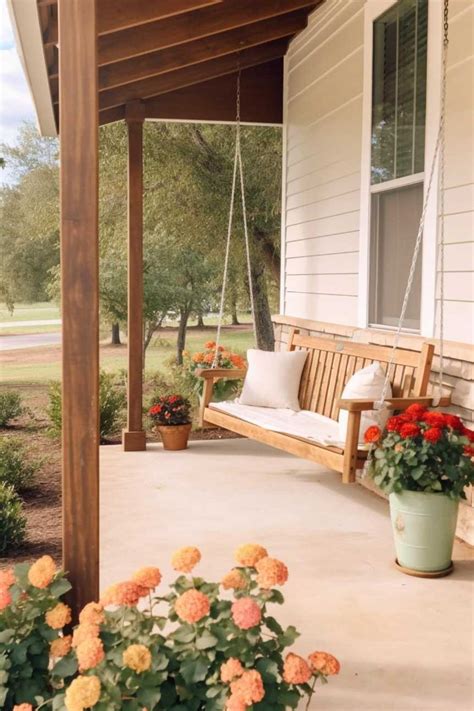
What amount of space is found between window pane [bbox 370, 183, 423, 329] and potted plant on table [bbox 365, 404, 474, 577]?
110 cm

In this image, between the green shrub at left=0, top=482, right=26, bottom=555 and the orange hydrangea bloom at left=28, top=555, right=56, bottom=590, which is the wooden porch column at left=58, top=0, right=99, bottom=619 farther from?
the green shrub at left=0, top=482, right=26, bottom=555

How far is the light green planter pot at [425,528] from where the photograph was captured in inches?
130

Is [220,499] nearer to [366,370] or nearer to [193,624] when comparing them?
[366,370]

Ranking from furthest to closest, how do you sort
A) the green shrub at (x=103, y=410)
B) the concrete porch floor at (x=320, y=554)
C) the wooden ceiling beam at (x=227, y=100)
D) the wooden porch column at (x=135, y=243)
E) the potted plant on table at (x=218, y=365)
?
the green shrub at (x=103, y=410) < the potted plant on table at (x=218, y=365) < the wooden ceiling beam at (x=227, y=100) < the wooden porch column at (x=135, y=243) < the concrete porch floor at (x=320, y=554)

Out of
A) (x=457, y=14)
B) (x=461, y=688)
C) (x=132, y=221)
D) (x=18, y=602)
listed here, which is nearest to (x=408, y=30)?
(x=457, y=14)

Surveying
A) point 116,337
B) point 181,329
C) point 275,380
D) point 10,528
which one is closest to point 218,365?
point 275,380

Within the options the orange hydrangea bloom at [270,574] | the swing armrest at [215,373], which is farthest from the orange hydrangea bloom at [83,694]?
the swing armrest at [215,373]

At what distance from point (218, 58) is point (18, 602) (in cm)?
469

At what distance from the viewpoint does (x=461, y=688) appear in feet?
7.92

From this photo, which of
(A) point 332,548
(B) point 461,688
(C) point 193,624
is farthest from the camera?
(A) point 332,548

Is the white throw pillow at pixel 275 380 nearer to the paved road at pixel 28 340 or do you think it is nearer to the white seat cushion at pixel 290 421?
the white seat cushion at pixel 290 421

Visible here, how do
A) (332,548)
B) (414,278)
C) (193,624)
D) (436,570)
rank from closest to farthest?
(193,624)
(436,570)
(332,548)
(414,278)

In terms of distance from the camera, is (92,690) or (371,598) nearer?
(92,690)

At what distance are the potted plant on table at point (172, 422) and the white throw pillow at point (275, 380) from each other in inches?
35.1
